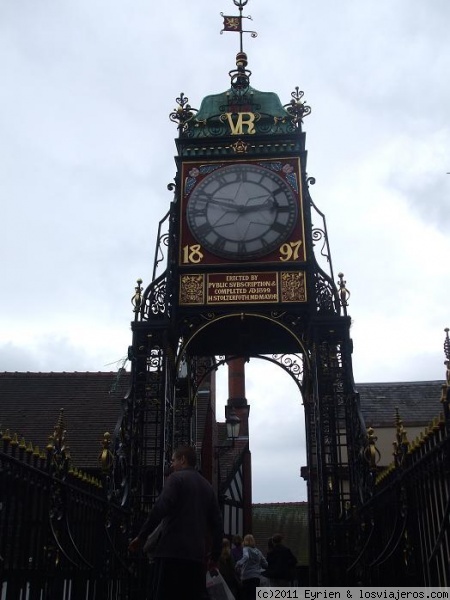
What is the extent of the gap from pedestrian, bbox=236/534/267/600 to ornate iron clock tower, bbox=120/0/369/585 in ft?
2.61

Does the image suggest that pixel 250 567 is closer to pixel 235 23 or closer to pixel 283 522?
pixel 235 23

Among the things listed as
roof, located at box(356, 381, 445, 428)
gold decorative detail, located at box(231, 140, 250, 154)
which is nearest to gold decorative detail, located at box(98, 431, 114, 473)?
gold decorative detail, located at box(231, 140, 250, 154)

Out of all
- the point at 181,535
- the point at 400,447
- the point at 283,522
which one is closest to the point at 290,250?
the point at 400,447

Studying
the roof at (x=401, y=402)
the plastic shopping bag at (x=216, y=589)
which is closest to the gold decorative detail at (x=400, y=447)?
→ the plastic shopping bag at (x=216, y=589)

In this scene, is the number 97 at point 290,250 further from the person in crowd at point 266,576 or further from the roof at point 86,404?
the roof at point 86,404

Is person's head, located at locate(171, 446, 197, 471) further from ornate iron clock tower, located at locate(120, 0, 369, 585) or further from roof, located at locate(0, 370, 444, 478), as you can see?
roof, located at locate(0, 370, 444, 478)

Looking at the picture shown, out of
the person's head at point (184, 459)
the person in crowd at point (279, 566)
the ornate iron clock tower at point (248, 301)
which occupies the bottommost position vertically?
the person in crowd at point (279, 566)

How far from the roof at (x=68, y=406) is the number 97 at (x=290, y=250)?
7.94m

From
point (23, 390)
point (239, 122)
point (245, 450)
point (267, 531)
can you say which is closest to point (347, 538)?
point (239, 122)

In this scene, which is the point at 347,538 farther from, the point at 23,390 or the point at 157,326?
the point at 23,390

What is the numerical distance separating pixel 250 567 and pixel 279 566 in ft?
1.80

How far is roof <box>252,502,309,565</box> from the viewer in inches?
1160

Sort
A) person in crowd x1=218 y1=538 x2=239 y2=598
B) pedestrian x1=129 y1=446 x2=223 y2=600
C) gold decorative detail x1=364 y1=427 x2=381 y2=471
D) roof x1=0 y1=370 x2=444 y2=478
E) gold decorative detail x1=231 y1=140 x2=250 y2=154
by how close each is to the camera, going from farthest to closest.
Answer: roof x1=0 y1=370 x2=444 y2=478
gold decorative detail x1=231 y1=140 x2=250 y2=154
person in crowd x1=218 y1=538 x2=239 y2=598
gold decorative detail x1=364 y1=427 x2=381 y2=471
pedestrian x1=129 y1=446 x2=223 y2=600

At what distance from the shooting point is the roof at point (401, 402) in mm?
19766
